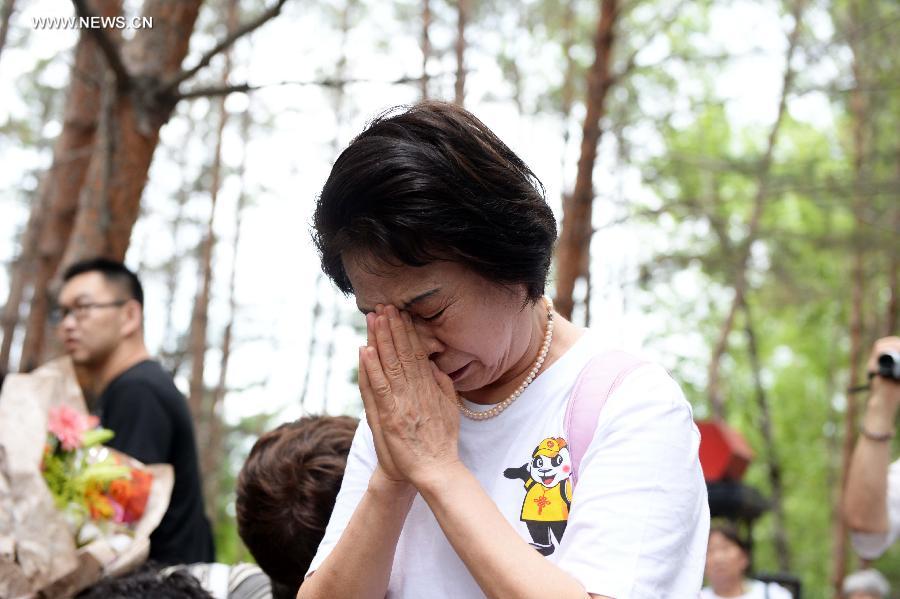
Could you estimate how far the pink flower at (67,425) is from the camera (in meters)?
2.83

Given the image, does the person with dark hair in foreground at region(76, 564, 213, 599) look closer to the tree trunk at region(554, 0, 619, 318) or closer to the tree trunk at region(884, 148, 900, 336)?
the tree trunk at region(554, 0, 619, 318)

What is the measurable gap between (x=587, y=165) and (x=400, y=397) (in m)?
7.35

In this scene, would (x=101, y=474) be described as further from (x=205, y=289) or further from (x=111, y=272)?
(x=205, y=289)

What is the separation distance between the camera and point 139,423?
3.88 meters

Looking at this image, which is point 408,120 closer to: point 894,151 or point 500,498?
point 500,498

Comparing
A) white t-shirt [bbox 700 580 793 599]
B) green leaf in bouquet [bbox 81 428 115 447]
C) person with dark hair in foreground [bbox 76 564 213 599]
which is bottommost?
white t-shirt [bbox 700 580 793 599]

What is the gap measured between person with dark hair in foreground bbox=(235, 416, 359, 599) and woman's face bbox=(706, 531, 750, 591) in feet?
14.6

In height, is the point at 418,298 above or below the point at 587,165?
below

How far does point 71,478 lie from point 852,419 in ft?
49.6

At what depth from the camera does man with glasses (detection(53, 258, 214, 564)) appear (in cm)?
386

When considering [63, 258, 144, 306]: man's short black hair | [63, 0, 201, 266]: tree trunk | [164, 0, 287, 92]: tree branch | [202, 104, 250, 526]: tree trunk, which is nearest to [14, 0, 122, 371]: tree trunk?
[63, 0, 201, 266]: tree trunk

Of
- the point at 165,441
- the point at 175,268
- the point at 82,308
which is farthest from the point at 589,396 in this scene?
the point at 175,268

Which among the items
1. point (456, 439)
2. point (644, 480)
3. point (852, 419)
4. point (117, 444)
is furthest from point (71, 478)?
point (852, 419)
